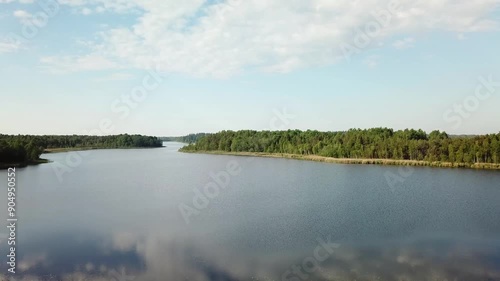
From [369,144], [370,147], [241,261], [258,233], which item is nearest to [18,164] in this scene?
[258,233]

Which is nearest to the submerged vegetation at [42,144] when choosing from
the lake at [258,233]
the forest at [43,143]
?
the forest at [43,143]

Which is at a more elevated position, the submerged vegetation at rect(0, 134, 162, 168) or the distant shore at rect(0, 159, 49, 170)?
the submerged vegetation at rect(0, 134, 162, 168)

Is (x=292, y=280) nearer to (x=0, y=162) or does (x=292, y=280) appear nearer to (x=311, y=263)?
(x=311, y=263)

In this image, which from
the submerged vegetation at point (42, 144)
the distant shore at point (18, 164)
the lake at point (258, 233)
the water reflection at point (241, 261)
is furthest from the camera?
the submerged vegetation at point (42, 144)

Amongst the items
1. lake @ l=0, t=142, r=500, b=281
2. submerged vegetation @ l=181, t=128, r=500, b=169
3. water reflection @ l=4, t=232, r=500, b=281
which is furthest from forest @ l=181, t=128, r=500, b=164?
water reflection @ l=4, t=232, r=500, b=281

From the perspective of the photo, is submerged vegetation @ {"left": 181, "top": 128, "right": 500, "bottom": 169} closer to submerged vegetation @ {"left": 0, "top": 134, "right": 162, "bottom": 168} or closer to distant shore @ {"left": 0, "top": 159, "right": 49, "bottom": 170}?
submerged vegetation @ {"left": 0, "top": 134, "right": 162, "bottom": 168}

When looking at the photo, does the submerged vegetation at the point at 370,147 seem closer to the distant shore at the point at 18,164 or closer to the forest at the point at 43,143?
the forest at the point at 43,143

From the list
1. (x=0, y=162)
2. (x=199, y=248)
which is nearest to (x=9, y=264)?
(x=199, y=248)
